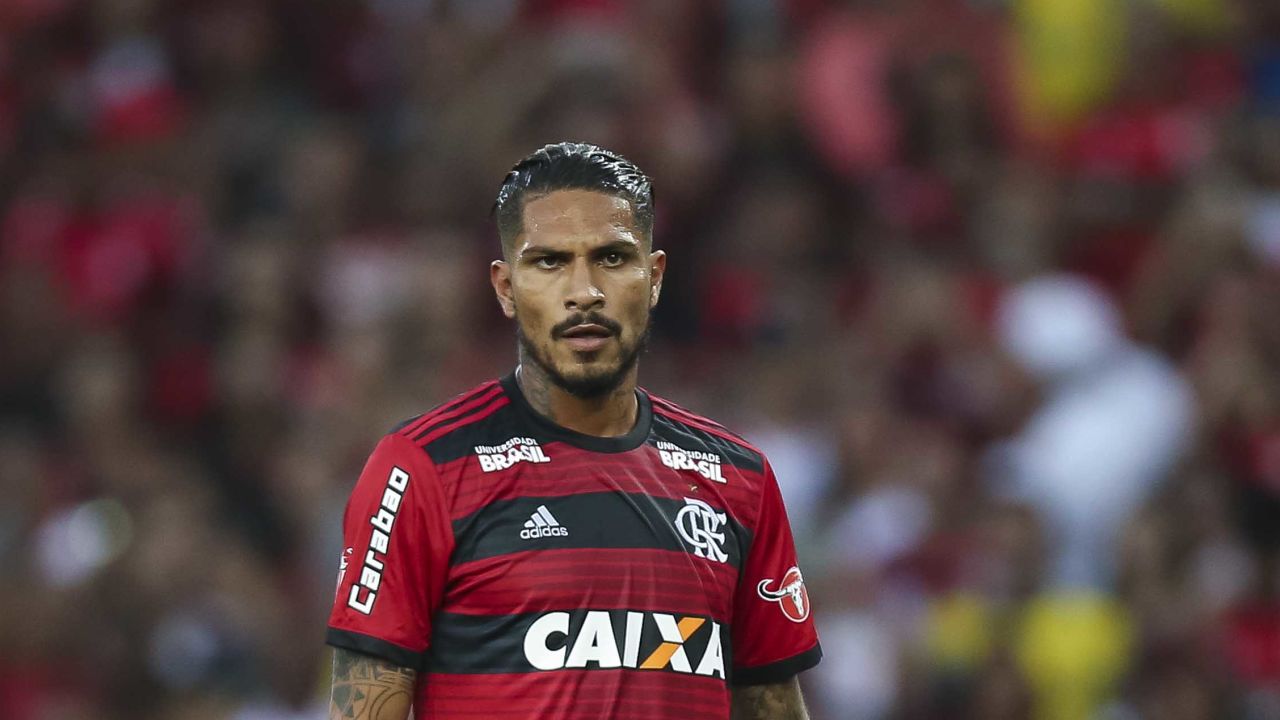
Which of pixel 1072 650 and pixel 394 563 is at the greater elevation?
pixel 1072 650

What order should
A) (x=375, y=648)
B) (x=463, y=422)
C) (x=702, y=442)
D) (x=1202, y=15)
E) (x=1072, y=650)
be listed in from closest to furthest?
(x=375, y=648), (x=463, y=422), (x=702, y=442), (x=1072, y=650), (x=1202, y=15)

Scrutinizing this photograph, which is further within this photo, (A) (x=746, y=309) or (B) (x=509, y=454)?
(A) (x=746, y=309)

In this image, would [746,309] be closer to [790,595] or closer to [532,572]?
[790,595]

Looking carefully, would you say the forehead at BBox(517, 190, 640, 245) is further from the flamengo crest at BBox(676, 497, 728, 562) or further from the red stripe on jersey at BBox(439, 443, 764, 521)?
the flamengo crest at BBox(676, 497, 728, 562)

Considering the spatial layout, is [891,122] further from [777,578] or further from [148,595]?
[777,578]

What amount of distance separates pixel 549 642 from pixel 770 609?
1.92 feet

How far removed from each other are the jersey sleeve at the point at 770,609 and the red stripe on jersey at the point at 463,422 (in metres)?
0.57

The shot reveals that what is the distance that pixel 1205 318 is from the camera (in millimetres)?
8867

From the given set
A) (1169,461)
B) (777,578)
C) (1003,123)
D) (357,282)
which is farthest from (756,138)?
(777,578)

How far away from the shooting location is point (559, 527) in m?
3.89

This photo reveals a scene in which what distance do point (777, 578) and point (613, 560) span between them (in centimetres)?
47

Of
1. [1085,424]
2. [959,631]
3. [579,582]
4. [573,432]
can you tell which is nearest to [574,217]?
[573,432]

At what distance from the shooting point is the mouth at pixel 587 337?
155 inches

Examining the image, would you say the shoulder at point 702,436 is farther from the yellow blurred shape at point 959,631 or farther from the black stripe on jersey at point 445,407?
the yellow blurred shape at point 959,631
